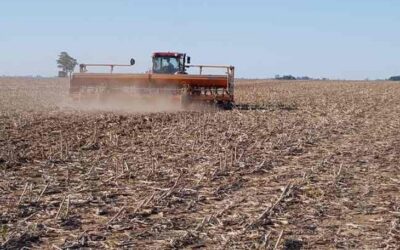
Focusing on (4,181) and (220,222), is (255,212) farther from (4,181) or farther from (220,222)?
(4,181)

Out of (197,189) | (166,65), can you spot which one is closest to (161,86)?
(166,65)

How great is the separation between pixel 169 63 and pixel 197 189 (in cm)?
1714

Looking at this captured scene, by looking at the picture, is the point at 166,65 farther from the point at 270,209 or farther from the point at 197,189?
the point at 270,209

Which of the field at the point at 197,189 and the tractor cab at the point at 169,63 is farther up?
the tractor cab at the point at 169,63

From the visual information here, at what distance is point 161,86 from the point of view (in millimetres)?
21609

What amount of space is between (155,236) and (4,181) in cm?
311

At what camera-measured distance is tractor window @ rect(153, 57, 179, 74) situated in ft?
79.2

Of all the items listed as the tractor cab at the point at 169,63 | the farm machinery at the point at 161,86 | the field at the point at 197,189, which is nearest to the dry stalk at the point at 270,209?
the field at the point at 197,189

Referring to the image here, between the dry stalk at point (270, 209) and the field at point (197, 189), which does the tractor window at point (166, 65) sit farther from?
the dry stalk at point (270, 209)

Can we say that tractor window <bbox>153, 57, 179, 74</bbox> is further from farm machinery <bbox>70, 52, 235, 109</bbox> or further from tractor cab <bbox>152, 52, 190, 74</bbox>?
farm machinery <bbox>70, 52, 235, 109</bbox>

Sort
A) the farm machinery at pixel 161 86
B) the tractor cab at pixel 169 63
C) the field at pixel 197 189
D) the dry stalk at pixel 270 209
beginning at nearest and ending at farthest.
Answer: the field at pixel 197 189 → the dry stalk at pixel 270 209 → the farm machinery at pixel 161 86 → the tractor cab at pixel 169 63

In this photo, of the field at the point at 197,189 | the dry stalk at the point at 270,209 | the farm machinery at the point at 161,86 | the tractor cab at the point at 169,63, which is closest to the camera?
the field at the point at 197,189

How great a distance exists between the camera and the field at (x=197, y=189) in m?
5.48

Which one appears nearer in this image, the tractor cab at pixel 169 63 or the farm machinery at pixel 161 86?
the farm machinery at pixel 161 86
